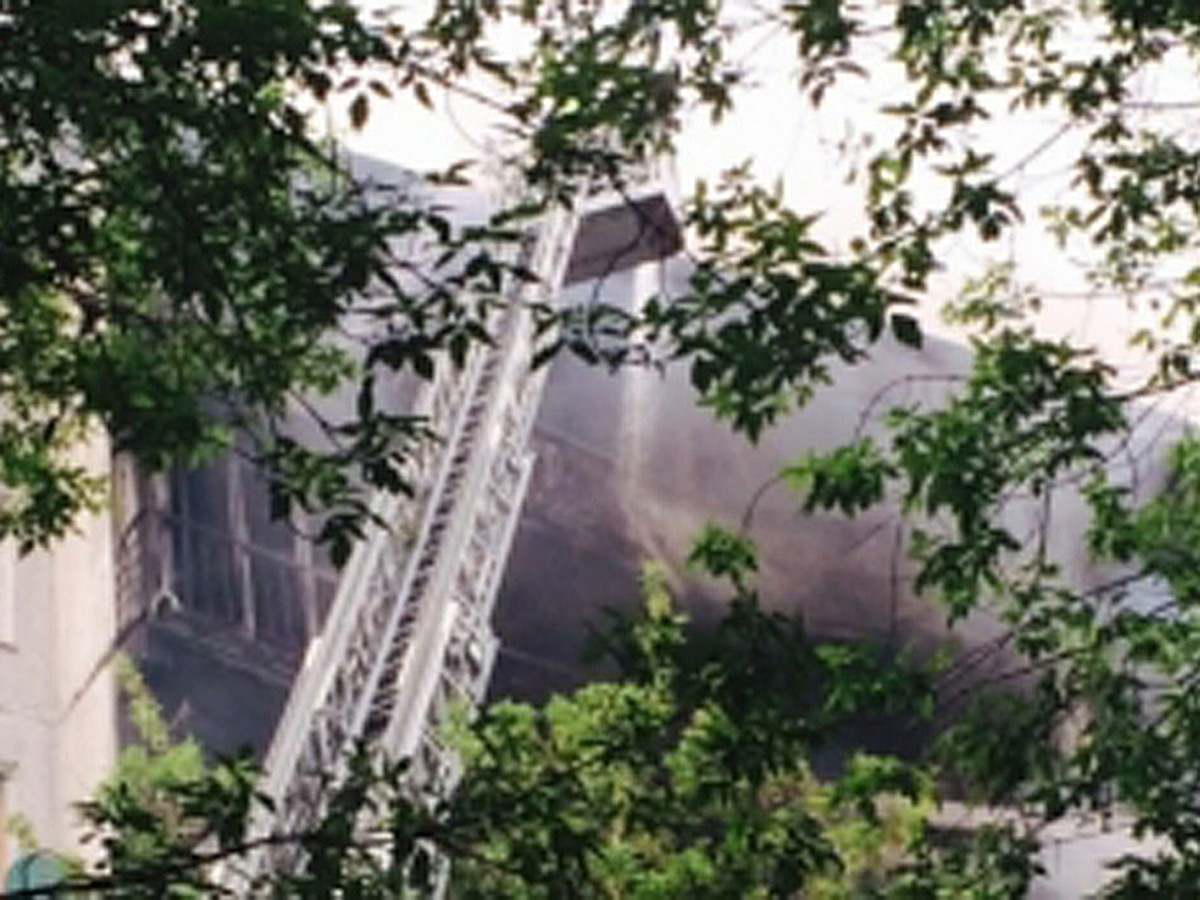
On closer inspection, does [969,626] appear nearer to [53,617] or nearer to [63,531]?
[53,617]

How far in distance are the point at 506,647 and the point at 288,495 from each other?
26.0ft

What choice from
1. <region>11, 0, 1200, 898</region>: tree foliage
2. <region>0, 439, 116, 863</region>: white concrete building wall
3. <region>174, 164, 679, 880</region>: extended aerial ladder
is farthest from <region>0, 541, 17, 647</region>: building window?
<region>11, 0, 1200, 898</region>: tree foliage

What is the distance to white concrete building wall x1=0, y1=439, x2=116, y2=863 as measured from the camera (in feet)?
30.8

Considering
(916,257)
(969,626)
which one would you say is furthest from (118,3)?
(969,626)

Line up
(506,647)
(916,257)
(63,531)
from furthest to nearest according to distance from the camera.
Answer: (506,647) → (63,531) → (916,257)

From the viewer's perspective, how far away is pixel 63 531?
5785 millimetres

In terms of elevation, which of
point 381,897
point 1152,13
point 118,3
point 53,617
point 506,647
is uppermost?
point 506,647

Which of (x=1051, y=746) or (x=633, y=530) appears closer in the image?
(x=1051, y=746)

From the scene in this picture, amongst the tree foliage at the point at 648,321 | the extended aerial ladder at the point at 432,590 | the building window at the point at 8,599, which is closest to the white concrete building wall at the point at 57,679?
the building window at the point at 8,599

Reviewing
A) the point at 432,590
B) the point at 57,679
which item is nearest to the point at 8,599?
the point at 57,679

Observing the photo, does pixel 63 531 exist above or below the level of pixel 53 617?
below

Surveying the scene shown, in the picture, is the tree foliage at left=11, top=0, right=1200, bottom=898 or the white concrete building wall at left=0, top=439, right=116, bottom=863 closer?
the tree foliage at left=11, top=0, right=1200, bottom=898

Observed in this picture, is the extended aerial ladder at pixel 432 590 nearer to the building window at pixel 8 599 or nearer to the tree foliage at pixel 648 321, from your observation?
the building window at pixel 8 599

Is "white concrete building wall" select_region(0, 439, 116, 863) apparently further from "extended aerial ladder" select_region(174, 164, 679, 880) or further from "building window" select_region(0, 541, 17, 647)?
"extended aerial ladder" select_region(174, 164, 679, 880)
